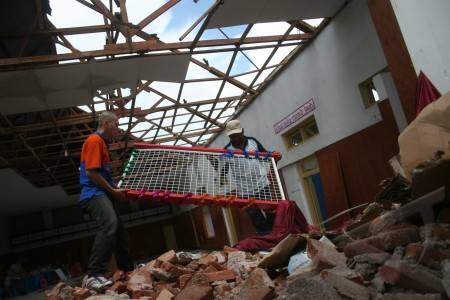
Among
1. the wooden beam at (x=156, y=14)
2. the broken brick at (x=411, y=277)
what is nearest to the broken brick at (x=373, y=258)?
the broken brick at (x=411, y=277)

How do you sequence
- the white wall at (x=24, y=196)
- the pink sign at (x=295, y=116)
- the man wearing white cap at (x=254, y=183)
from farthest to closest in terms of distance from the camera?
1. the white wall at (x=24, y=196)
2. the pink sign at (x=295, y=116)
3. the man wearing white cap at (x=254, y=183)

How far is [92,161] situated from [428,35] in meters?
3.27

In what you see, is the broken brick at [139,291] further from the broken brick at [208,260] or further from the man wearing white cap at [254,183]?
the man wearing white cap at [254,183]

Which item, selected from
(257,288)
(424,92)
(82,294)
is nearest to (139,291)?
(82,294)

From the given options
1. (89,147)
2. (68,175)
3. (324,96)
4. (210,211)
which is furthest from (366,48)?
(68,175)

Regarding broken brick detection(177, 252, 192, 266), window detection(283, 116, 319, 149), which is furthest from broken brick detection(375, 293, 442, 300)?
window detection(283, 116, 319, 149)

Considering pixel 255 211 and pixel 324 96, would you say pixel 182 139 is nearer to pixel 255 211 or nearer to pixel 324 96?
pixel 324 96

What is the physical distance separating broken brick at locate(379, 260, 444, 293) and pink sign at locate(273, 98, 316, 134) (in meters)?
5.26

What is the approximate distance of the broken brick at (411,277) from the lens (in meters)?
1.58

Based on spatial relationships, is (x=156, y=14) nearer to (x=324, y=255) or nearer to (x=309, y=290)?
(x=324, y=255)

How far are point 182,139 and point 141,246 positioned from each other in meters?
10.3

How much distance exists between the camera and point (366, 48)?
5309mm

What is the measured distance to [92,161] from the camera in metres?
3.14

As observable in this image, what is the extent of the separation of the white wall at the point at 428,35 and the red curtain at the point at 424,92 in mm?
130
